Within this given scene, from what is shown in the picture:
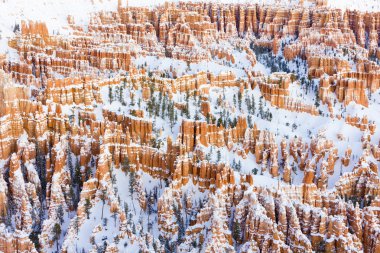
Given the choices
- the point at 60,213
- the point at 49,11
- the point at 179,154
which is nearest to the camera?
the point at 60,213

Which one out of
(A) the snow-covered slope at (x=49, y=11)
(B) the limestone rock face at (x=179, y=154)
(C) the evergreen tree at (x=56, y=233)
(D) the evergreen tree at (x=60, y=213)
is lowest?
(C) the evergreen tree at (x=56, y=233)

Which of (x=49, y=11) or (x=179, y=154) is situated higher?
(x=49, y=11)

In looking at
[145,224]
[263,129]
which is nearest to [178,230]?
[145,224]

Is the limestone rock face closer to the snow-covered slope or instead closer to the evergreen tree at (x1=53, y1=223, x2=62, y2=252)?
the evergreen tree at (x1=53, y1=223, x2=62, y2=252)

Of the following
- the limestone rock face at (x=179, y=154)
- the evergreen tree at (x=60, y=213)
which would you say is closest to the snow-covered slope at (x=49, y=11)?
the limestone rock face at (x=179, y=154)

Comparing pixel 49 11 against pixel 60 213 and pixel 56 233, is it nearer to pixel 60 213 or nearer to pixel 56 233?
pixel 60 213

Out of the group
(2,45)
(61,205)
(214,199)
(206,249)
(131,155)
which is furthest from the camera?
(2,45)

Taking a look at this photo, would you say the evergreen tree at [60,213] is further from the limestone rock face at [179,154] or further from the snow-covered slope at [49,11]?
the snow-covered slope at [49,11]

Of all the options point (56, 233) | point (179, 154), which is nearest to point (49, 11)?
point (179, 154)

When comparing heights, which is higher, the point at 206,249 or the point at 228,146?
the point at 228,146

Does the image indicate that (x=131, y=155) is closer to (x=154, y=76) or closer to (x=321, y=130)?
(x=154, y=76)

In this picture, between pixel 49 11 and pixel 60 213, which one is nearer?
pixel 60 213
